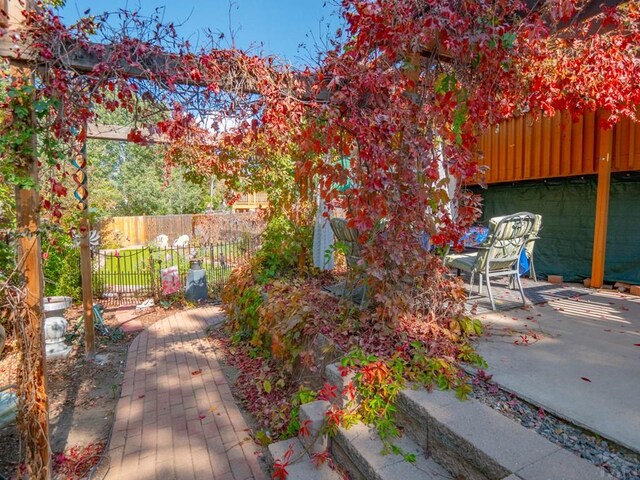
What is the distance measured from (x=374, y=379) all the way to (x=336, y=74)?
2022mm

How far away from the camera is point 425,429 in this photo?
1.80 m

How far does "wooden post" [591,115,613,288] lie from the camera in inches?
183

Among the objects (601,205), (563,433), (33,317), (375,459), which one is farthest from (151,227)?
(563,433)

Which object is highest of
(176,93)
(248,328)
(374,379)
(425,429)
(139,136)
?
(176,93)

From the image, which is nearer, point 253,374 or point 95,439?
point 95,439

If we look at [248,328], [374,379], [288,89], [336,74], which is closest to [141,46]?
[288,89]

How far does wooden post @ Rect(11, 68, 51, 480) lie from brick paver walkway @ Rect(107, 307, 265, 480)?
1.42 feet

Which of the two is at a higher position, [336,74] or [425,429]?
[336,74]

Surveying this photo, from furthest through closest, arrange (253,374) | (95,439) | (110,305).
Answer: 1. (110,305)
2. (253,374)
3. (95,439)

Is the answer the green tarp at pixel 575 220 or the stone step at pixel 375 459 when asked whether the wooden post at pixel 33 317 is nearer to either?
the stone step at pixel 375 459

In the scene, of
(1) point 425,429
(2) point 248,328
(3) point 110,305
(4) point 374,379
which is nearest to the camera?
(1) point 425,429

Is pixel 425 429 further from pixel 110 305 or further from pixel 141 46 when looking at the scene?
pixel 110 305

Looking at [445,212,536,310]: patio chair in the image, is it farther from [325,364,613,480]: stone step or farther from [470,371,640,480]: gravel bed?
[325,364,613,480]: stone step

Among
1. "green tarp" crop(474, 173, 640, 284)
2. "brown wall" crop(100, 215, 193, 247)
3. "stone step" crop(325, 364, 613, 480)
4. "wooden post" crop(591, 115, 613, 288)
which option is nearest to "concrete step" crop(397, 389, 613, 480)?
"stone step" crop(325, 364, 613, 480)
